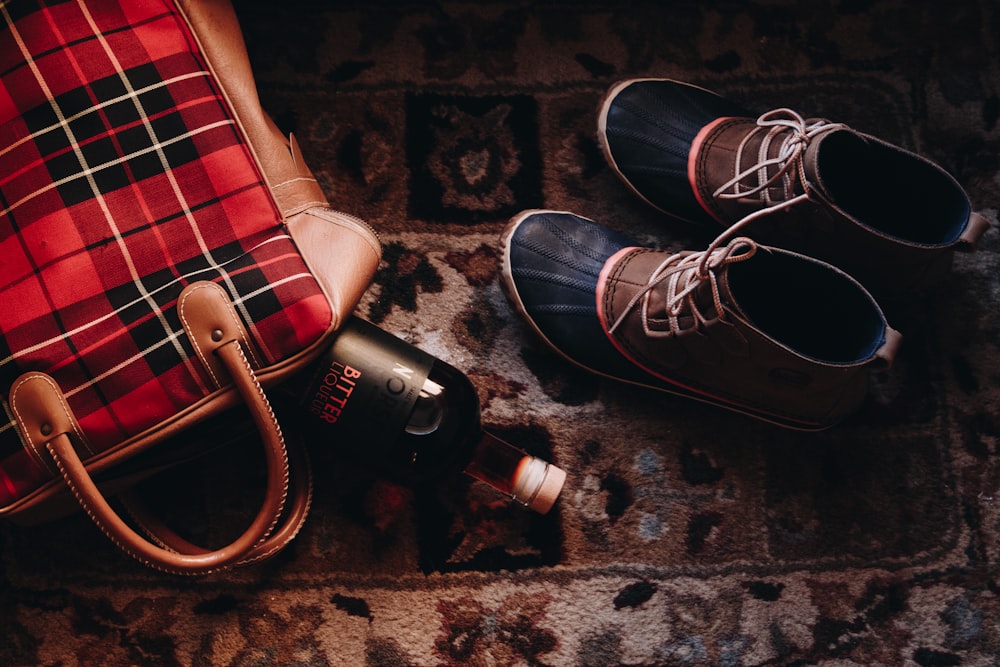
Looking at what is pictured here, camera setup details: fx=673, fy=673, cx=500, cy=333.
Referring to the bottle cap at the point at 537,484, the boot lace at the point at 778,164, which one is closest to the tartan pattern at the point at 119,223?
the bottle cap at the point at 537,484

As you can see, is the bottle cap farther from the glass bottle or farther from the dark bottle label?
the dark bottle label

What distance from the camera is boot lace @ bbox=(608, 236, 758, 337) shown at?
0.65 metres

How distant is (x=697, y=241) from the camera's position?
0.86m

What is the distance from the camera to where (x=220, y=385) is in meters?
0.58

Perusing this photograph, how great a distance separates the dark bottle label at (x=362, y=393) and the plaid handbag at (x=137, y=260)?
0.04 m

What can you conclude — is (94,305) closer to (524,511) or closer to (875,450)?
(524,511)

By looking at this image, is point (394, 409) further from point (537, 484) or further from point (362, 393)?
point (537, 484)

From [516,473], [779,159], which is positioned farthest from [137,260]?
[779,159]

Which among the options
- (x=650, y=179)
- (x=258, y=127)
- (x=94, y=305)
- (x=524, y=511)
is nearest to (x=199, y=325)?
(x=94, y=305)

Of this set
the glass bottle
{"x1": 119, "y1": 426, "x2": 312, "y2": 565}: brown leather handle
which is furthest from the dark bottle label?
{"x1": 119, "y1": 426, "x2": 312, "y2": 565}: brown leather handle

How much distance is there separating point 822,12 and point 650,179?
334 millimetres

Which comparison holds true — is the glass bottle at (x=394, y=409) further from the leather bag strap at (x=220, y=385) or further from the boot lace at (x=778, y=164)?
the boot lace at (x=778, y=164)

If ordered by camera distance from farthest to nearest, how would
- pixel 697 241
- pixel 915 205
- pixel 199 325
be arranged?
1. pixel 697 241
2. pixel 915 205
3. pixel 199 325

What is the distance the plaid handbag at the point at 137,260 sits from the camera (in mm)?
576
